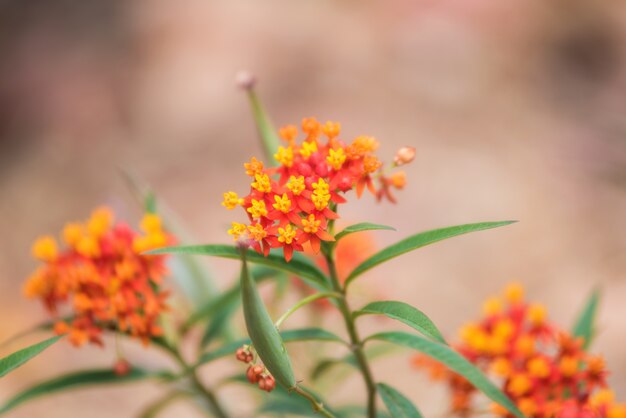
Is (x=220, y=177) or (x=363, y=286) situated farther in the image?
(x=220, y=177)

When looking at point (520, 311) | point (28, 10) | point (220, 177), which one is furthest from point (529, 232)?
point (28, 10)

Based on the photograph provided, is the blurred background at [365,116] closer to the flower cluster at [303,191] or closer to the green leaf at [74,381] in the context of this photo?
the green leaf at [74,381]

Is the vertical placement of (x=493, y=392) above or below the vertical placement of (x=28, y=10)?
below

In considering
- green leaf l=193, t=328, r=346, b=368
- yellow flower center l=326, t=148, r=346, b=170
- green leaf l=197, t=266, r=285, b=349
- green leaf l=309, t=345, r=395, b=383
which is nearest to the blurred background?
green leaf l=309, t=345, r=395, b=383

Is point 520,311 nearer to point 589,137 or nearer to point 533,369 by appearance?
point 533,369

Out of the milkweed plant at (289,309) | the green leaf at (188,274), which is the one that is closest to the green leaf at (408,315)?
the milkweed plant at (289,309)

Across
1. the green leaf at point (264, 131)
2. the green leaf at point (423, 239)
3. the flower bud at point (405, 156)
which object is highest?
the green leaf at point (264, 131)

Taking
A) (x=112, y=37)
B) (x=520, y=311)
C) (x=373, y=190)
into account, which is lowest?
(x=520, y=311)

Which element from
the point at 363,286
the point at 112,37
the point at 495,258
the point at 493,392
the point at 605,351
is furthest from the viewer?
the point at 112,37
